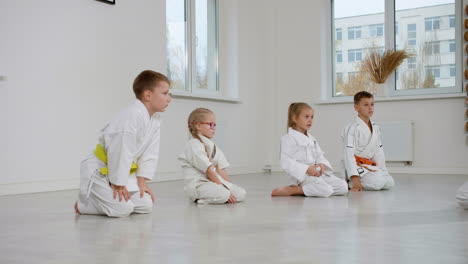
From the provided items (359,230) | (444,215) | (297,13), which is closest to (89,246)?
(359,230)

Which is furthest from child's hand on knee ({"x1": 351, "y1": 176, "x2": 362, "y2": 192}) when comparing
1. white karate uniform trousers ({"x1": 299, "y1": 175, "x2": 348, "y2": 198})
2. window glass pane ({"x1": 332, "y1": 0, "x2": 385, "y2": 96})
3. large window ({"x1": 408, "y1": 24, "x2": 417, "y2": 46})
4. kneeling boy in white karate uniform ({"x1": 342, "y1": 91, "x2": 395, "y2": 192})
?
large window ({"x1": 408, "y1": 24, "x2": 417, "y2": 46})

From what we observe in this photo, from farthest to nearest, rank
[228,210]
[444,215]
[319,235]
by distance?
[228,210] < [444,215] < [319,235]

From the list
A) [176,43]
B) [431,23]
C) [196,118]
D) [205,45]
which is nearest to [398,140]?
[431,23]

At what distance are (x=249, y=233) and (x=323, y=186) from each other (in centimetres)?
157

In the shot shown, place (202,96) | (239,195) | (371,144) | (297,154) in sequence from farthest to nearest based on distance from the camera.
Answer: (202,96)
(371,144)
(297,154)
(239,195)

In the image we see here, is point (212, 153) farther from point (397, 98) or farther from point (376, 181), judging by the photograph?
point (397, 98)

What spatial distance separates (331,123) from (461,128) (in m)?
1.51

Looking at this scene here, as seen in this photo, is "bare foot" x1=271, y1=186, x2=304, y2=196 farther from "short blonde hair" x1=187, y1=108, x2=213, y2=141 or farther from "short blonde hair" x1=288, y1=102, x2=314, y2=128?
"short blonde hair" x1=187, y1=108, x2=213, y2=141

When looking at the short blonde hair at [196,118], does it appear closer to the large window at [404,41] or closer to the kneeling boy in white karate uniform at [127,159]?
the kneeling boy in white karate uniform at [127,159]

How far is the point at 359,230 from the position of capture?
1975mm

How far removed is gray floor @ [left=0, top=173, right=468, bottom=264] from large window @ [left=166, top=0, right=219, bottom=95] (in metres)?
2.76

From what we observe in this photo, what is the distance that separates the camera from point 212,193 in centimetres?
302

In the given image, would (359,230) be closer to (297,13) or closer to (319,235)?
(319,235)

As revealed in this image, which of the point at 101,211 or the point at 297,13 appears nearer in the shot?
the point at 101,211
